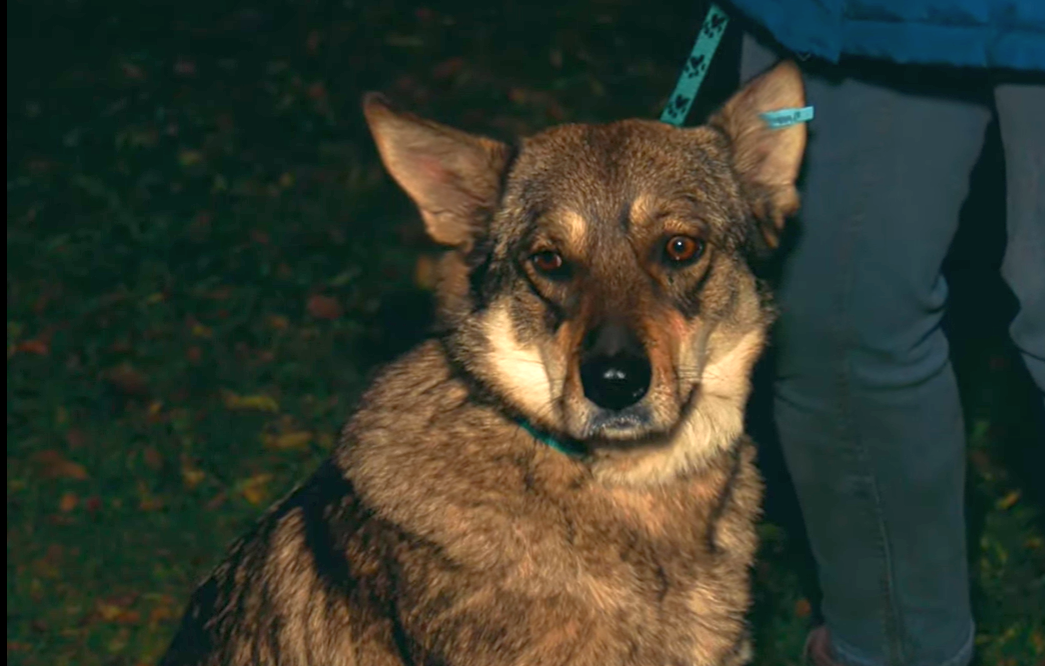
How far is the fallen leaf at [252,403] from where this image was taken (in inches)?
257

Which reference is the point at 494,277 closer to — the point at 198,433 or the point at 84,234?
the point at 198,433

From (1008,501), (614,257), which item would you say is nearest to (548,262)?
(614,257)

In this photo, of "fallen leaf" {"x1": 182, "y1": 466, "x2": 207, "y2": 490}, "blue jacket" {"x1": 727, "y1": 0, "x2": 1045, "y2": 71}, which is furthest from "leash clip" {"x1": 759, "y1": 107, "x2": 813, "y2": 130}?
"fallen leaf" {"x1": 182, "y1": 466, "x2": 207, "y2": 490}

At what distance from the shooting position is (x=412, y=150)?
3.55 metres

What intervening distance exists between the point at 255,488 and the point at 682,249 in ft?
9.39

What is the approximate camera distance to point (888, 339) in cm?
360

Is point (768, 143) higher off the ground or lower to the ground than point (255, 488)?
higher

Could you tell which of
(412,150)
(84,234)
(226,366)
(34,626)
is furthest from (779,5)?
(84,234)

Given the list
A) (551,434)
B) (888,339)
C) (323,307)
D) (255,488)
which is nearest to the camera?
(551,434)

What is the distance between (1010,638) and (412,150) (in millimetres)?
2418

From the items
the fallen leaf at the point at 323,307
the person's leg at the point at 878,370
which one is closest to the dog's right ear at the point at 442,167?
the person's leg at the point at 878,370

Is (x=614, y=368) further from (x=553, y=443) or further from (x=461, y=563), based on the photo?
(x=461, y=563)

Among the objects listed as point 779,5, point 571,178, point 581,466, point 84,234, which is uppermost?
point 779,5

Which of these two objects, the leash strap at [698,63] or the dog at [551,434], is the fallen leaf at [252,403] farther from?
the leash strap at [698,63]
